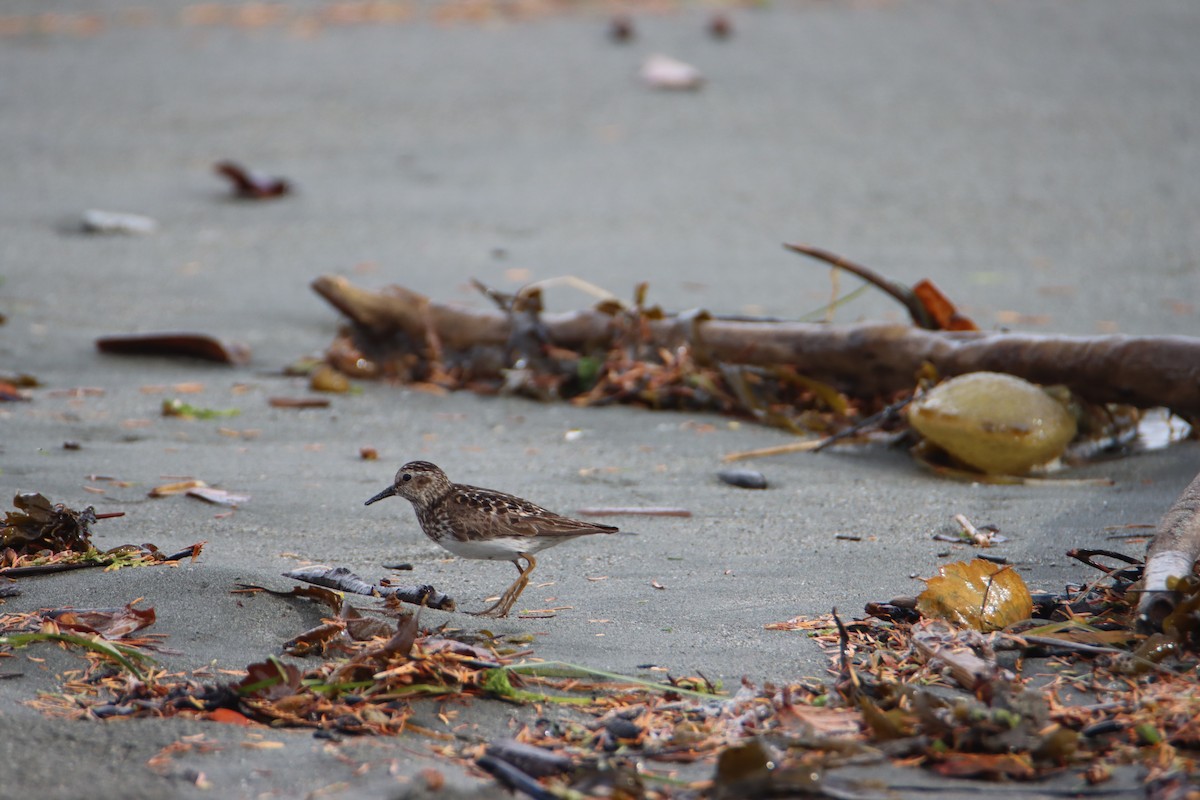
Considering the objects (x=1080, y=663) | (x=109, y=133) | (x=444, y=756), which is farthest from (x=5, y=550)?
(x=109, y=133)

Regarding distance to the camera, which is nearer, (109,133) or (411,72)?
(109,133)

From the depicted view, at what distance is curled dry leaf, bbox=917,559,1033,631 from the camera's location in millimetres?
3328

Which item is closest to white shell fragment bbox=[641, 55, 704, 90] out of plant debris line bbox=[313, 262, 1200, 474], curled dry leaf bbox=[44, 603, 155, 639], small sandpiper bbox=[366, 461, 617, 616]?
plant debris line bbox=[313, 262, 1200, 474]

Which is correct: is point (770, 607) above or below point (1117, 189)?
below

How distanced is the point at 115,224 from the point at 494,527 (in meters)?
6.92

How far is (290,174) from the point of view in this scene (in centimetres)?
1084

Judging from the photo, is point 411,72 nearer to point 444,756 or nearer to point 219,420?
point 219,420

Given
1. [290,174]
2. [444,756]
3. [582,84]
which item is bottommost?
[444,756]

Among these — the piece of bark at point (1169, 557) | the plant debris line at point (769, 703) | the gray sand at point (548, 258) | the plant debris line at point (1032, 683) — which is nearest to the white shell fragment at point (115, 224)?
the gray sand at point (548, 258)

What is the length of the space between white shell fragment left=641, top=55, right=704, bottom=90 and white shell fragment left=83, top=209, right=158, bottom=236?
5.12m

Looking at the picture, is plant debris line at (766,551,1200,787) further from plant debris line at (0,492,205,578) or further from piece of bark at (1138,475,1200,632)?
plant debris line at (0,492,205,578)

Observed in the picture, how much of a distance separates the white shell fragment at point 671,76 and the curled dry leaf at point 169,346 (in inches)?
261

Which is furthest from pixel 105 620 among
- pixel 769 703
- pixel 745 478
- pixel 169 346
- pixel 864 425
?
pixel 169 346

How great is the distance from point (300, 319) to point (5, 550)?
437 cm
